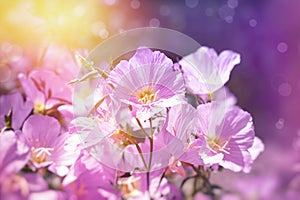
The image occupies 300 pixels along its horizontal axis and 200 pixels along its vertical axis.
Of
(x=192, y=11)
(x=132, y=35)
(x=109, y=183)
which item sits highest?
(x=192, y=11)

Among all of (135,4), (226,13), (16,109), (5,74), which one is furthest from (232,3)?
(16,109)

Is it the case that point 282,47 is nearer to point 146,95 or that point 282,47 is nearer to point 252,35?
point 252,35

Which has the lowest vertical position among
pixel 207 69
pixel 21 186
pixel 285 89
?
pixel 21 186

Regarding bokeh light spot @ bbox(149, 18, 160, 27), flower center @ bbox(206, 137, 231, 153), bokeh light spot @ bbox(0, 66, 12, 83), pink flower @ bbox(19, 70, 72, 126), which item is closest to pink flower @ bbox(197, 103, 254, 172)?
flower center @ bbox(206, 137, 231, 153)

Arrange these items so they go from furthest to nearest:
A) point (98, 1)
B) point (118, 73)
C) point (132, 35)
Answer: point (98, 1), point (132, 35), point (118, 73)

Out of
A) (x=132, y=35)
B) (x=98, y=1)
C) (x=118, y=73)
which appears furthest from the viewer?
(x=98, y=1)

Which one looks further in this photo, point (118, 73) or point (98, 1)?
point (98, 1)

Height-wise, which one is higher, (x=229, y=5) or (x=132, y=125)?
(x=229, y=5)

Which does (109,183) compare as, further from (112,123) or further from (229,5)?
(229,5)

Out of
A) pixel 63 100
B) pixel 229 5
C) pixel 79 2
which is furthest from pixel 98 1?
pixel 63 100
